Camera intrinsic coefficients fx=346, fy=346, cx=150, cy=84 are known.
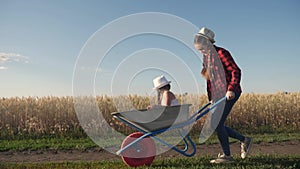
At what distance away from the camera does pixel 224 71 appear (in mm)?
4289

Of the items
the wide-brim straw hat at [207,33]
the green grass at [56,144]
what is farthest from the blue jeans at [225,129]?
the green grass at [56,144]

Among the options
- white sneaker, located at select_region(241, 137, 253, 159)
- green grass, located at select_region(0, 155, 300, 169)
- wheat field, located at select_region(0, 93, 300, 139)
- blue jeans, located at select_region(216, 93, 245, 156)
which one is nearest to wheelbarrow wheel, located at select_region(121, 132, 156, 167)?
green grass, located at select_region(0, 155, 300, 169)

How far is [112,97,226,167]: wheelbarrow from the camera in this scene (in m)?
3.96

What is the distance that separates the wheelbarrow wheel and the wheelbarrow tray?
24 cm

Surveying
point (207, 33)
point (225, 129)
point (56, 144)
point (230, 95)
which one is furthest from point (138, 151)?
point (56, 144)

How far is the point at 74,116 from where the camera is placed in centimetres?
960

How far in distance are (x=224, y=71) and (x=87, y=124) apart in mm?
4427

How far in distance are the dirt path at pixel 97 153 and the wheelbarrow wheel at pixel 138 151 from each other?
1457 millimetres

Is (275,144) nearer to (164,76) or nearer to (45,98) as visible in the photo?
(164,76)

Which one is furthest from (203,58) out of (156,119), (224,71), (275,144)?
(275,144)

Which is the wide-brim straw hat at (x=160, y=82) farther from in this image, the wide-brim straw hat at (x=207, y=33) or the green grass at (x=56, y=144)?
the green grass at (x=56, y=144)

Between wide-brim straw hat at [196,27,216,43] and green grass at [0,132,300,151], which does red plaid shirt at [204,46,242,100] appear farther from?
green grass at [0,132,300,151]

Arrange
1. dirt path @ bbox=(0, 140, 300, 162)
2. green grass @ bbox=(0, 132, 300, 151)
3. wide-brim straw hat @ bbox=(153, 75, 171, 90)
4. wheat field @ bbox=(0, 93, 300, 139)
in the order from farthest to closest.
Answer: wheat field @ bbox=(0, 93, 300, 139)
green grass @ bbox=(0, 132, 300, 151)
dirt path @ bbox=(0, 140, 300, 162)
wide-brim straw hat @ bbox=(153, 75, 171, 90)

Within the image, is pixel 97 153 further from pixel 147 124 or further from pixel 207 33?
pixel 207 33
